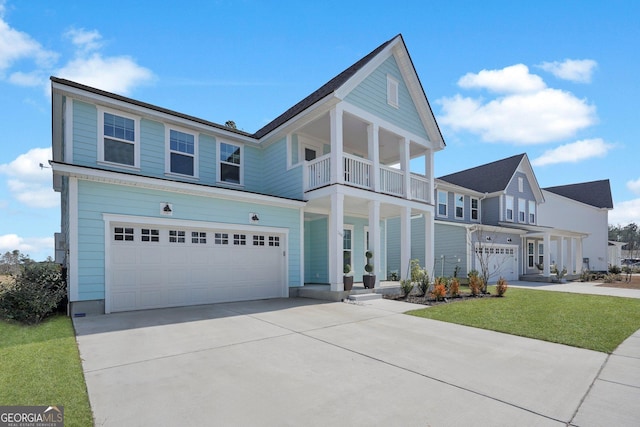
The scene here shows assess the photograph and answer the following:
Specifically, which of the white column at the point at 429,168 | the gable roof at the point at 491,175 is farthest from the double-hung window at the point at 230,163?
the gable roof at the point at 491,175

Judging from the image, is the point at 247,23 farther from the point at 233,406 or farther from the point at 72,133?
the point at 233,406

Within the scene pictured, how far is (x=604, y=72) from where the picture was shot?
9.92 meters

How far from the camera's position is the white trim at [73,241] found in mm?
7832

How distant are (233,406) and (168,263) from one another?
6.96m

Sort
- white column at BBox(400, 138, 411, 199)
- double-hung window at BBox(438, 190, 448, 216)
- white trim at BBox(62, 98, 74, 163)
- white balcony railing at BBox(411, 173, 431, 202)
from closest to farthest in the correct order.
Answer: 1. white trim at BBox(62, 98, 74, 163)
2. white column at BBox(400, 138, 411, 199)
3. white balcony railing at BBox(411, 173, 431, 202)
4. double-hung window at BBox(438, 190, 448, 216)

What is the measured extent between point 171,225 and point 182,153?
147 inches

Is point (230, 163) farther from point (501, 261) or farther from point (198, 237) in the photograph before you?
point (501, 261)

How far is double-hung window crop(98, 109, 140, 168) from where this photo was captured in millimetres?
10273

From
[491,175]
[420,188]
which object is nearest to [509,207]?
[491,175]

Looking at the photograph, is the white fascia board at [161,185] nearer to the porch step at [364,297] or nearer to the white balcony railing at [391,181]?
the white balcony railing at [391,181]

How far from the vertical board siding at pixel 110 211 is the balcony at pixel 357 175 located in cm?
260

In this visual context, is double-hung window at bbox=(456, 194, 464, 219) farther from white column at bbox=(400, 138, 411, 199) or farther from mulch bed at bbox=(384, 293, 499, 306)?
mulch bed at bbox=(384, 293, 499, 306)

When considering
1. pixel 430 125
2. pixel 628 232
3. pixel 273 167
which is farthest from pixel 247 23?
pixel 628 232

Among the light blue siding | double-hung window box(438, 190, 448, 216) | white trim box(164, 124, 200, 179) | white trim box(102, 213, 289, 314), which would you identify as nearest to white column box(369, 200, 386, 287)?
the light blue siding
